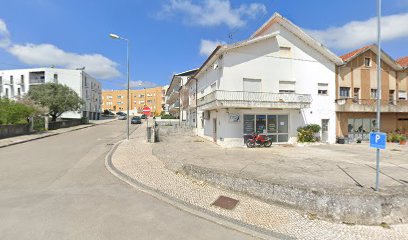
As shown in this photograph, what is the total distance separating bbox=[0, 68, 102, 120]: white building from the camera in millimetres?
44594

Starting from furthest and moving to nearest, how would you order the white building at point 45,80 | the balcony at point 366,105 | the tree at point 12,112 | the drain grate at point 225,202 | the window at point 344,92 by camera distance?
the white building at point 45,80
the tree at point 12,112
the window at point 344,92
the balcony at point 366,105
the drain grate at point 225,202

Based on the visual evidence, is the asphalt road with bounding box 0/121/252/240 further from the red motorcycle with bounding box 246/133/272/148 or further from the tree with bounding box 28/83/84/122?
the tree with bounding box 28/83/84/122

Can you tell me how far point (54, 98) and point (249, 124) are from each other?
30.1 meters

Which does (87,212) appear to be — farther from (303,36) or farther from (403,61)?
(403,61)

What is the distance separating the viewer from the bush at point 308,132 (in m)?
15.6

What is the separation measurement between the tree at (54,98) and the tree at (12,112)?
10344 mm

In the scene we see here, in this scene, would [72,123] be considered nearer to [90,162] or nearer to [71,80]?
[71,80]

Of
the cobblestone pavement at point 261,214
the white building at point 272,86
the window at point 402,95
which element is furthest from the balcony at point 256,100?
the window at point 402,95

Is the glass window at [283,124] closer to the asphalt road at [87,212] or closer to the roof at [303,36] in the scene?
the roof at [303,36]

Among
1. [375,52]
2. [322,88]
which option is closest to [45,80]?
[322,88]

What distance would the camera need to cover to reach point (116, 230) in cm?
379

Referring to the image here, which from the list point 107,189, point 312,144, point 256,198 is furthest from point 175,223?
point 312,144

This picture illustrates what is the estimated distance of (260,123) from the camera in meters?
15.2

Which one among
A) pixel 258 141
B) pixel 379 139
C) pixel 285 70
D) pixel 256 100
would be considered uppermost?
pixel 285 70
